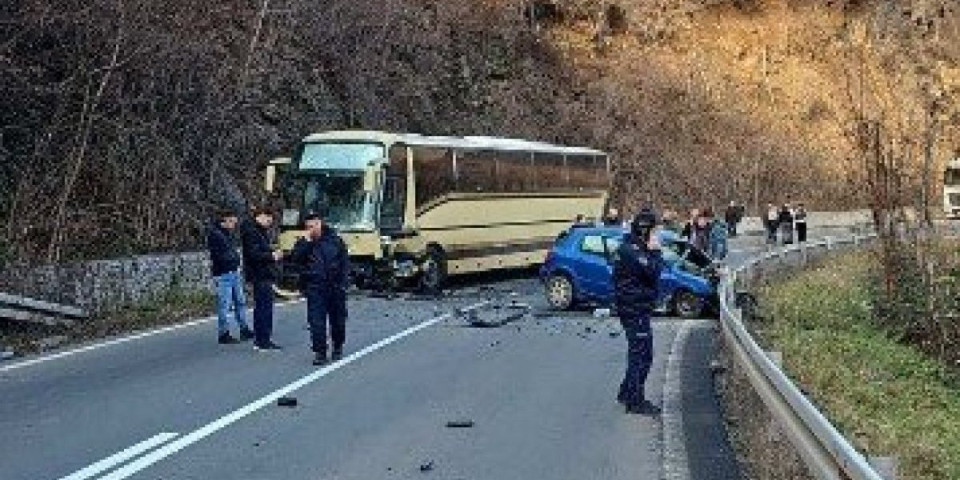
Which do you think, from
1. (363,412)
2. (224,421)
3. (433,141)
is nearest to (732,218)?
(433,141)

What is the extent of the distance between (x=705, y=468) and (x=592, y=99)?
165 ft

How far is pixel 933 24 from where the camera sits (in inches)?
2785

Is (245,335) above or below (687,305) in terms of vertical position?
above

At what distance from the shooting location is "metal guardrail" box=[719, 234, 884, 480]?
6.25 meters

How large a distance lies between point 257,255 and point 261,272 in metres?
0.22

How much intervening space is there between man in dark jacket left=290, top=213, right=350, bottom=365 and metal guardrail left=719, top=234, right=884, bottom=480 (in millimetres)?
4441

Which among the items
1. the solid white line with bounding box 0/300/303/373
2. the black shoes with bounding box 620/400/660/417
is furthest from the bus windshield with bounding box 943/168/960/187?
the black shoes with bounding box 620/400/660/417

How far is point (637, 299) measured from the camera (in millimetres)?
12148

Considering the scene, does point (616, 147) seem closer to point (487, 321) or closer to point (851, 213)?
point (851, 213)

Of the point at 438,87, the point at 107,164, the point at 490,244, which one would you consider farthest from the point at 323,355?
the point at 438,87

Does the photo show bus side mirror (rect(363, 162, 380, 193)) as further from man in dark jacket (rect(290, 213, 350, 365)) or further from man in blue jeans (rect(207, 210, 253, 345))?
man in dark jacket (rect(290, 213, 350, 365))

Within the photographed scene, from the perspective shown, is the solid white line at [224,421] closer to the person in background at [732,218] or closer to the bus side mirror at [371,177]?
the bus side mirror at [371,177]

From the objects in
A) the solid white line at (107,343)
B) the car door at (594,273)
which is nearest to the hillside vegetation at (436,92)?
the solid white line at (107,343)

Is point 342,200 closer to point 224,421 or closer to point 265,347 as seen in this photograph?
point 265,347
